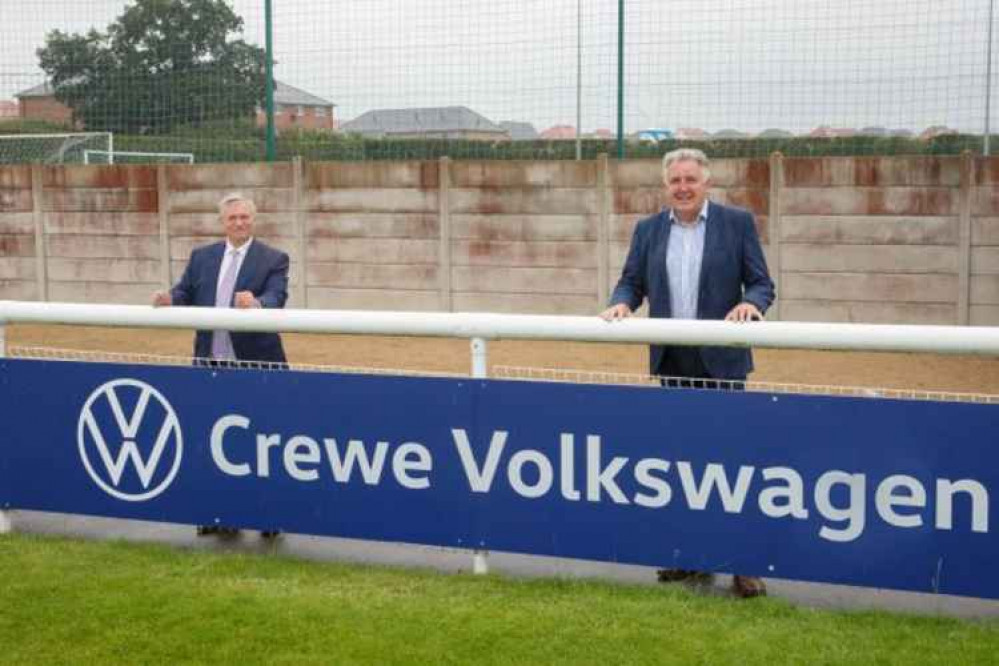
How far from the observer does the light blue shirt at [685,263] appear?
16.1ft

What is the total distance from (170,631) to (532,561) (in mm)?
1377

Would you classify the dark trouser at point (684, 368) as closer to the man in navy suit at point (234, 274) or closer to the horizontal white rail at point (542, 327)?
the horizontal white rail at point (542, 327)

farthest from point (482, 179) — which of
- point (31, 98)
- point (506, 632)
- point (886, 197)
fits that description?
point (506, 632)

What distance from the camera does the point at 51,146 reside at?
1642cm

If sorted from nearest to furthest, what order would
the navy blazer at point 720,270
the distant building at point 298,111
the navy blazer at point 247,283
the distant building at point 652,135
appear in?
the navy blazer at point 720,270, the navy blazer at point 247,283, the distant building at point 652,135, the distant building at point 298,111

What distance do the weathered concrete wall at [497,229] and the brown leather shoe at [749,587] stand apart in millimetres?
7873

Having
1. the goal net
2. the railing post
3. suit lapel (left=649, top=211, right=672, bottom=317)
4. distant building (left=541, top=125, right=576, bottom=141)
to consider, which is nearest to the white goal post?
the goal net

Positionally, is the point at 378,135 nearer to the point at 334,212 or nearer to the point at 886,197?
the point at 334,212

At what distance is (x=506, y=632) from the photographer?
409 cm

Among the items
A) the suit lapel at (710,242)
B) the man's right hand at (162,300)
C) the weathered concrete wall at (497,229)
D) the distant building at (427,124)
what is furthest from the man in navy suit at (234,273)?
the distant building at (427,124)

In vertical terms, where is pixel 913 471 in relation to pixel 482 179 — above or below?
below

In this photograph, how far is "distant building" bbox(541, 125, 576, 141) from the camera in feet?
41.5

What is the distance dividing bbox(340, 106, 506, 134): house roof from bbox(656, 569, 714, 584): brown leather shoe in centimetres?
866

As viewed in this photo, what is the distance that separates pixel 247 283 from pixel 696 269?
2.07 m
